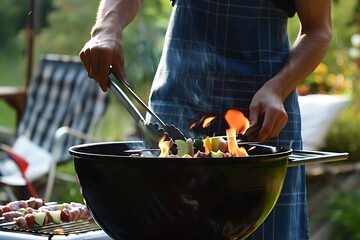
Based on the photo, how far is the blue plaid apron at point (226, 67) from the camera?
2332 millimetres

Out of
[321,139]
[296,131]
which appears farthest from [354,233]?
[296,131]

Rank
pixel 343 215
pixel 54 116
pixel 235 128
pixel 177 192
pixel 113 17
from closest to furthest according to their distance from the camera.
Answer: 1. pixel 177 192
2. pixel 235 128
3. pixel 113 17
4. pixel 343 215
5. pixel 54 116

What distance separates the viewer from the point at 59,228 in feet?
7.41

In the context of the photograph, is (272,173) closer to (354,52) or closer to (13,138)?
(13,138)

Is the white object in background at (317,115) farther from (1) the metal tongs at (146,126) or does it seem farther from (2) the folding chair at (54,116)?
(1) the metal tongs at (146,126)

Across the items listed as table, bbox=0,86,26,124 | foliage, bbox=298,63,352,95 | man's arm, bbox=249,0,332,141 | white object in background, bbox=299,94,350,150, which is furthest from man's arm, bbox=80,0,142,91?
foliage, bbox=298,63,352,95

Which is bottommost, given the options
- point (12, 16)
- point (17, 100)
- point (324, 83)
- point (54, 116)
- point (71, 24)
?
point (54, 116)

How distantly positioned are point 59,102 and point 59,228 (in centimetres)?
399

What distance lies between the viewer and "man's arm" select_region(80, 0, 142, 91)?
2021 millimetres

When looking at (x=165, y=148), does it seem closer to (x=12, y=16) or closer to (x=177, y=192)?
(x=177, y=192)

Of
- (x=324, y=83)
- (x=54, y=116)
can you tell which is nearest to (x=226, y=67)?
(x=54, y=116)

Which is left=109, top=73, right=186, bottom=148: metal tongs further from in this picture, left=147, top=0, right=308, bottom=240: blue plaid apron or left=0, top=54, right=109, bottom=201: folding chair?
left=0, top=54, right=109, bottom=201: folding chair

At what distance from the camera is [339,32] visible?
8.54 metres

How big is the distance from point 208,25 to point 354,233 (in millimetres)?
2913
